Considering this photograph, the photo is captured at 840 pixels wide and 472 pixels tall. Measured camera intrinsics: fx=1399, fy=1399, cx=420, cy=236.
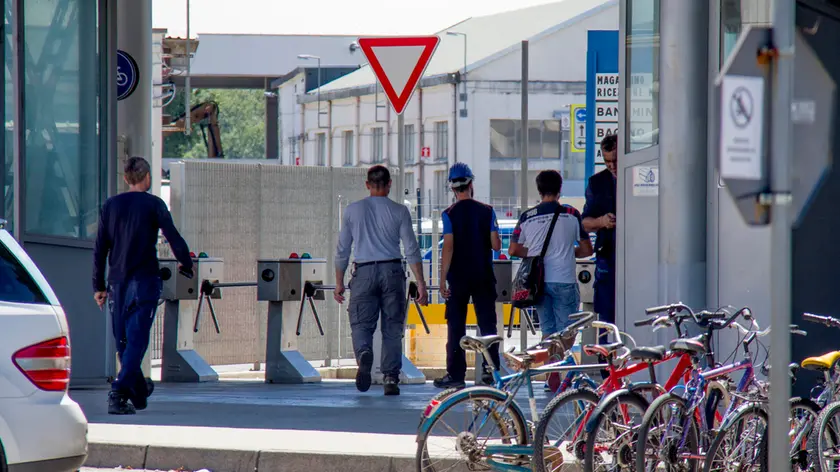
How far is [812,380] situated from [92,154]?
6.71m

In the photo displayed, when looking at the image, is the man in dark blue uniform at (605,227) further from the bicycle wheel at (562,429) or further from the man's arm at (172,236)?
the bicycle wheel at (562,429)

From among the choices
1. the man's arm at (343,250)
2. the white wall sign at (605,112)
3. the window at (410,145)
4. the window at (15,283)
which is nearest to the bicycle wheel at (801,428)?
the window at (15,283)

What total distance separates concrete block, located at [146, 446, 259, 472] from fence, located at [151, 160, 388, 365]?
25.2 feet

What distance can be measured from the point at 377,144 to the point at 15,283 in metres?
51.5

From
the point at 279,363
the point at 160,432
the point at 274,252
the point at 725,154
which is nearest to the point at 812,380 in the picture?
the point at 160,432

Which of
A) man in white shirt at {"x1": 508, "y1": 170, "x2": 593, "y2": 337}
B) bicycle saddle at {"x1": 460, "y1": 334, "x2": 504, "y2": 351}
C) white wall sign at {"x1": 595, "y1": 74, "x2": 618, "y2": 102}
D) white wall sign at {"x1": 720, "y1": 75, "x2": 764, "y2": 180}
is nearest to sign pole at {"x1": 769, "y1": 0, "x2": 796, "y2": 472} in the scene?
white wall sign at {"x1": 720, "y1": 75, "x2": 764, "y2": 180}

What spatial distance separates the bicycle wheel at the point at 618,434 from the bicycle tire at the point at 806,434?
0.65 m

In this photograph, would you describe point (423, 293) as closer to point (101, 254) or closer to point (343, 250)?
point (343, 250)

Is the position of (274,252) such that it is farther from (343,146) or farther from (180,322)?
(343,146)

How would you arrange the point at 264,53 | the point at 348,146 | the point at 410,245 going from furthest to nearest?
the point at 264,53 → the point at 348,146 → the point at 410,245

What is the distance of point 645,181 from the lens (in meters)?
9.48

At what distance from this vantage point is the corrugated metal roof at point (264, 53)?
6819 centimetres

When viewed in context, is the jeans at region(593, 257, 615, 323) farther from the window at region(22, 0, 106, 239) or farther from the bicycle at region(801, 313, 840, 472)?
the window at region(22, 0, 106, 239)

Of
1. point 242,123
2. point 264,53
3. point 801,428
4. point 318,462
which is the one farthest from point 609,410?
point 242,123
